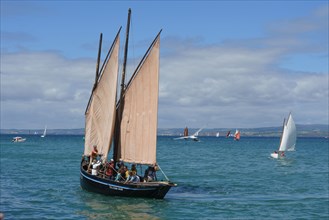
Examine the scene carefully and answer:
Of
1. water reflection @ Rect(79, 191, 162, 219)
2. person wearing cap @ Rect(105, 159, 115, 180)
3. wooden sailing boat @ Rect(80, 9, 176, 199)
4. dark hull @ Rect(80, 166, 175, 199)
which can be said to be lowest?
water reflection @ Rect(79, 191, 162, 219)

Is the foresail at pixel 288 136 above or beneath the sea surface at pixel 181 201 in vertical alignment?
above

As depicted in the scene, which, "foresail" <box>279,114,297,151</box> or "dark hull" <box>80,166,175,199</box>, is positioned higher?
"foresail" <box>279,114,297,151</box>

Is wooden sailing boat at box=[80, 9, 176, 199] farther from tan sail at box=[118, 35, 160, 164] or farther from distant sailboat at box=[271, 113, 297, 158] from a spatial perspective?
distant sailboat at box=[271, 113, 297, 158]

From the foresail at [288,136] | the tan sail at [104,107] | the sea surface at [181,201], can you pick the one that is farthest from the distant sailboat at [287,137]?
the tan sail at [104,107]

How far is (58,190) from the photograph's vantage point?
49.8 metres

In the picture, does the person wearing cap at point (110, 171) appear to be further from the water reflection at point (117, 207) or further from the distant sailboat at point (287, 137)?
the distant sailboat at point (287, 137)

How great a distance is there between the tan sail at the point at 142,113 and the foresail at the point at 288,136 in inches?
2993

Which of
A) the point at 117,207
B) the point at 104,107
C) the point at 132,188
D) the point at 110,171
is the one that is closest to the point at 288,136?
the point at 104,107

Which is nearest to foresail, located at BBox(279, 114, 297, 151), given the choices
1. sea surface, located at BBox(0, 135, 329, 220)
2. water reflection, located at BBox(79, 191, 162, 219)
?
sea surface, located at BBox(0, 135, 329, 220)

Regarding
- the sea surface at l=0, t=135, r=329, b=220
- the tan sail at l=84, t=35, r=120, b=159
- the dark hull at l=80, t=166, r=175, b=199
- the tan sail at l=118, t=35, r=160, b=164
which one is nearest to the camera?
the sea surface at l=0, t=135, r=329, b=220

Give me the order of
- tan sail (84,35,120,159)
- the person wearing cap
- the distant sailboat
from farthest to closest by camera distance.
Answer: the distant sailboat
tan sail (84,35,120,159)
the person wearing cap

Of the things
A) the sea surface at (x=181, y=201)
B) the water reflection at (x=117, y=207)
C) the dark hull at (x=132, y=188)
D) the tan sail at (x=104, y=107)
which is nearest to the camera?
the water reflection at (x=117, y=207)

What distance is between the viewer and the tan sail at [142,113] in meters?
41.7

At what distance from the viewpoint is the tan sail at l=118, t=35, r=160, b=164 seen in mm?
41688
